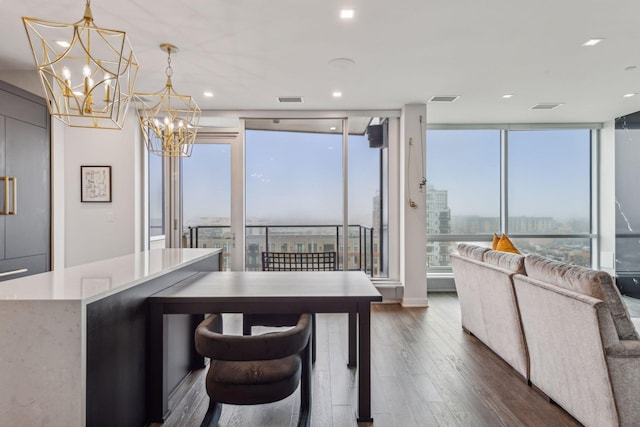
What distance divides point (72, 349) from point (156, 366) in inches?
28.3

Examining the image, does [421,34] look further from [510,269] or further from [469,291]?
[469,291]

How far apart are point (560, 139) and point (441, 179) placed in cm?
209

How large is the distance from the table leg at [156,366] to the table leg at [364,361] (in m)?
1.12

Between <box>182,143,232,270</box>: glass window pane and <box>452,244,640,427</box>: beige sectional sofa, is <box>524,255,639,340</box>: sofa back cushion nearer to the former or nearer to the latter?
<box>452,244,640,427</box>: beige sectional sofa

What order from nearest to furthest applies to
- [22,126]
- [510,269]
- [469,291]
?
[510,269] → [22,126] → [469,291]

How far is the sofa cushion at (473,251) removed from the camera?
3.27 m

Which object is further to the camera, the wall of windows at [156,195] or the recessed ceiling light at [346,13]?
the wall of windows at [156,195]

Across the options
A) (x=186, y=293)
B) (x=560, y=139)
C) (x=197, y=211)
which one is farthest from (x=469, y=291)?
(x=560, y=139)

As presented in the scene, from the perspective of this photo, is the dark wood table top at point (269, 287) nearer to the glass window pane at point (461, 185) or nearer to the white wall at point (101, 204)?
the white wall at point (101, 204)

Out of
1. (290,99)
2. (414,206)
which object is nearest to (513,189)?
(414,206)

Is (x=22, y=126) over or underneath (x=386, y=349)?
over

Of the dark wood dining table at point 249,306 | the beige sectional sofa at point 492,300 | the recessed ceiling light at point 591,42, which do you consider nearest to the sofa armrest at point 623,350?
the beige sectional sofa at point 492,300

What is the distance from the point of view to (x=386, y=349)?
329 cm

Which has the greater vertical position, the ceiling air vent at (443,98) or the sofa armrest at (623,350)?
the ceiling air vent at (443,98)
